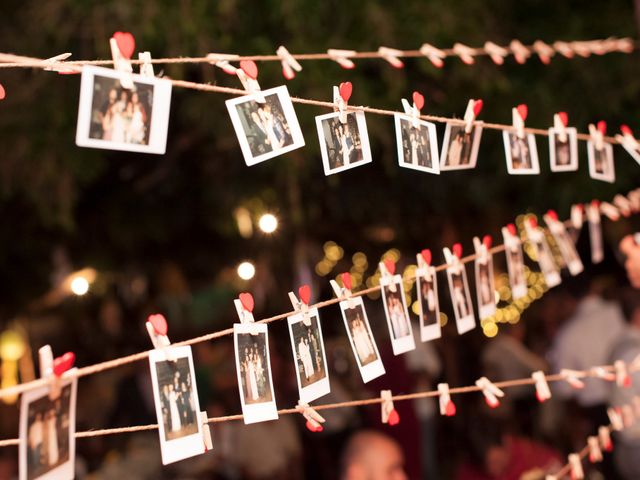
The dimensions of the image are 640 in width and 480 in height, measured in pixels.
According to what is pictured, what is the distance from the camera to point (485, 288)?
1.89 metres

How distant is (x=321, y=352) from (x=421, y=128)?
37cm

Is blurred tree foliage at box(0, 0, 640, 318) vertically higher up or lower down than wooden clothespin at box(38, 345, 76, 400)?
higher up

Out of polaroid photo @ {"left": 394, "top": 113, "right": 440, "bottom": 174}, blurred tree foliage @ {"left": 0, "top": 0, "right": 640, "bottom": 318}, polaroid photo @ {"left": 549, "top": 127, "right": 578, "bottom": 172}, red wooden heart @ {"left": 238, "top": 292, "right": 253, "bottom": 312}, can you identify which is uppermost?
blurred tree foliage @ {"left": 0, "top": 0, "right": 640, "bottom": 318}

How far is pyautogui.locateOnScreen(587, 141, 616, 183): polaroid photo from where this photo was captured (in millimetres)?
1996

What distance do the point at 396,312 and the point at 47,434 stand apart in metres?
0.69

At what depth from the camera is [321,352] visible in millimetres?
1428

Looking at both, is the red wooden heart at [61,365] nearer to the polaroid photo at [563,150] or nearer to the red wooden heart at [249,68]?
the red wooden heart at [249,68]

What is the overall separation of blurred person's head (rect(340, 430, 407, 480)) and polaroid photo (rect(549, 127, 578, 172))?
0.96 metres

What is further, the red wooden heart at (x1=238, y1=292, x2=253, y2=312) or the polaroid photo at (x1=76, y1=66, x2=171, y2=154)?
the red wooden heart at (x1=238, y1=292, x2=253, y2=312)

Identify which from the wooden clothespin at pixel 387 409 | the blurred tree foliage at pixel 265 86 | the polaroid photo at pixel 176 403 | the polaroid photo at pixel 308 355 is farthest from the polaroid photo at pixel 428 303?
the blurred tree foliage at pixel 265 86

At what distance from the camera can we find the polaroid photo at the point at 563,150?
1849mm

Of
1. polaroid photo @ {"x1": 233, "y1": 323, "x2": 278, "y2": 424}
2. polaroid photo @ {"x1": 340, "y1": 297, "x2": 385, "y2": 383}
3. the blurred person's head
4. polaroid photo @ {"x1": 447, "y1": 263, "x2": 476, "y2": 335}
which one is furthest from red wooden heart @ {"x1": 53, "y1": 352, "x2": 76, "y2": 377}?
the blurred person's head

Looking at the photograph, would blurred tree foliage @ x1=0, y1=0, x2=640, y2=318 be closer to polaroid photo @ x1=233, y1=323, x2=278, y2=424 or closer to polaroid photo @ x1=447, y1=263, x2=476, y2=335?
polaroid photo @ x1=447, y1=263, x2=476, y2=335

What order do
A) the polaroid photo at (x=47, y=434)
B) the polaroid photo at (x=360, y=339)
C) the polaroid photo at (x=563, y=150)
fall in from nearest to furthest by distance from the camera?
the polaroid photo at (x=47, y=434) → the polaroid photo at (x=360, y=339) → the polaroid photo at (x=563, y=150)
